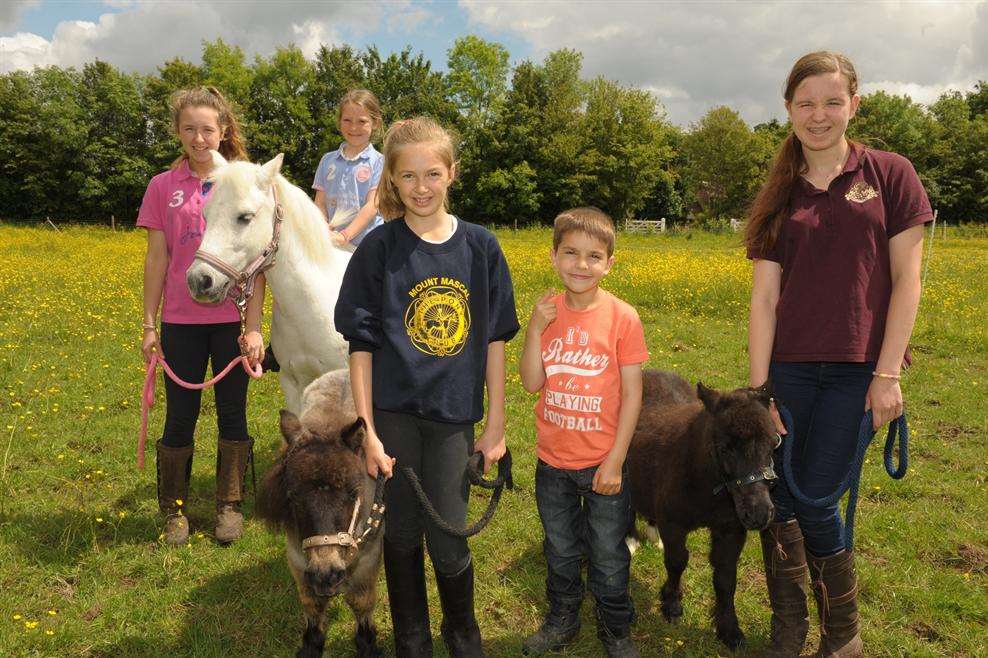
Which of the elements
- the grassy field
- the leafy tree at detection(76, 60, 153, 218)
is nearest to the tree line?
the leafy tree at detection(76, 60, 153, 218)

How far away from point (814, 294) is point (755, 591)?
2.10 metres

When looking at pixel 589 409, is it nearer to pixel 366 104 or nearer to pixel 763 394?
pixel 763 394

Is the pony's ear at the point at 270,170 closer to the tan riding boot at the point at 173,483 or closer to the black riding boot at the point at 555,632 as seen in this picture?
the tan riding boot at the point at 173,483

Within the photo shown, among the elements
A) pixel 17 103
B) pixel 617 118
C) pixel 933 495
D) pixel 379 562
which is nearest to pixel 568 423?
pixel 379 562

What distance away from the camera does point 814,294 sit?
2.91m

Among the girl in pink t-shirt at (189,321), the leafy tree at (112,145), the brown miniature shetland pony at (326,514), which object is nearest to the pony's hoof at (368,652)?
the brown miniature shetland pony at (326,514)

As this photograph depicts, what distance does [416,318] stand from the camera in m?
2.69

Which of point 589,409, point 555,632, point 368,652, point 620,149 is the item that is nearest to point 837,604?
point 555,632

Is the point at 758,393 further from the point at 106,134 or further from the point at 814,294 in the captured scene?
the point at 106,134

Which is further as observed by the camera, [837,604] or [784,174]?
[837,604]

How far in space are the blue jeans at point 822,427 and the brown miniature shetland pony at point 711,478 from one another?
0.49 ft

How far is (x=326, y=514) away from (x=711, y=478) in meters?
2.04

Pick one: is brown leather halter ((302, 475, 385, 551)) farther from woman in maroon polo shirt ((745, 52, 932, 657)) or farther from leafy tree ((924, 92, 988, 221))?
leafy tree ((924, 92, 988, 221))

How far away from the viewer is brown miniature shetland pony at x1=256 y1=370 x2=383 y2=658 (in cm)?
269
